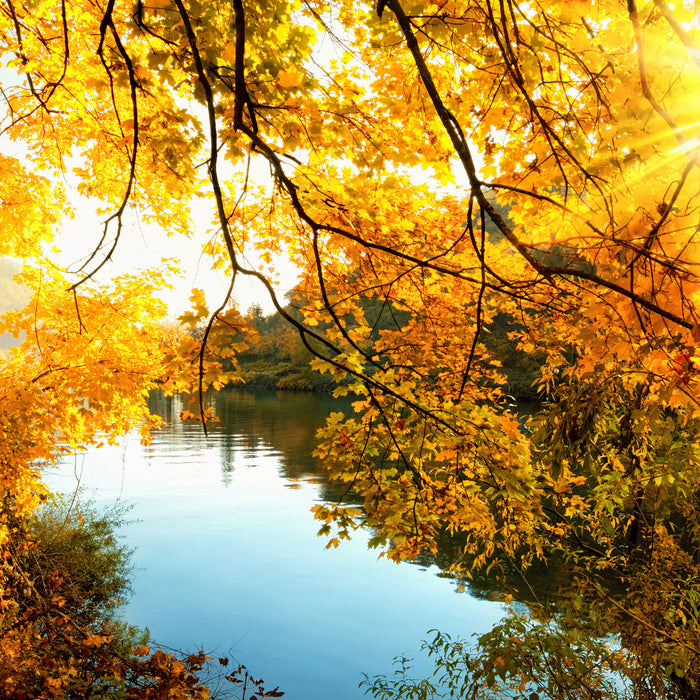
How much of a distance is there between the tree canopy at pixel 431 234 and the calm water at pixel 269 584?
2.72 meters

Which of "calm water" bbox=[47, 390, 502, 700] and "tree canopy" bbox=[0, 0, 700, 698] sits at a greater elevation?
"tree canopy" bbox=[0, 0, 700, 698]

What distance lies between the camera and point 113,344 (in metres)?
6.30

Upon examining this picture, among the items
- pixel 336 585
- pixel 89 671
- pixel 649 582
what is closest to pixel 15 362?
pixel 89 671

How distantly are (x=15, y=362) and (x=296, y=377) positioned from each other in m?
40.3

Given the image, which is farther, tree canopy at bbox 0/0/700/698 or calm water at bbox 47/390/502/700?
calm water at bbox 47/390/502/700

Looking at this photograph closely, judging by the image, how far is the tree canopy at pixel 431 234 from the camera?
144 centimetres

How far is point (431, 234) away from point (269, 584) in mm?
9539

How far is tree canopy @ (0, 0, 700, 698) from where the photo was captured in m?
1.44

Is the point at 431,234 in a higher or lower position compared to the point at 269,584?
higher

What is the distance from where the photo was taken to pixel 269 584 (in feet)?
36.4

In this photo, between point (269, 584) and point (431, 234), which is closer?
point (431, 234)

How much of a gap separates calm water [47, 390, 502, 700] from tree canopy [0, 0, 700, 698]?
272 centimetres

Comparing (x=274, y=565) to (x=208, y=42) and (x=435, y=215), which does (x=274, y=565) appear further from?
(x=208, y=42)

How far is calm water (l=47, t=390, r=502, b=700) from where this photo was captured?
8.79m
